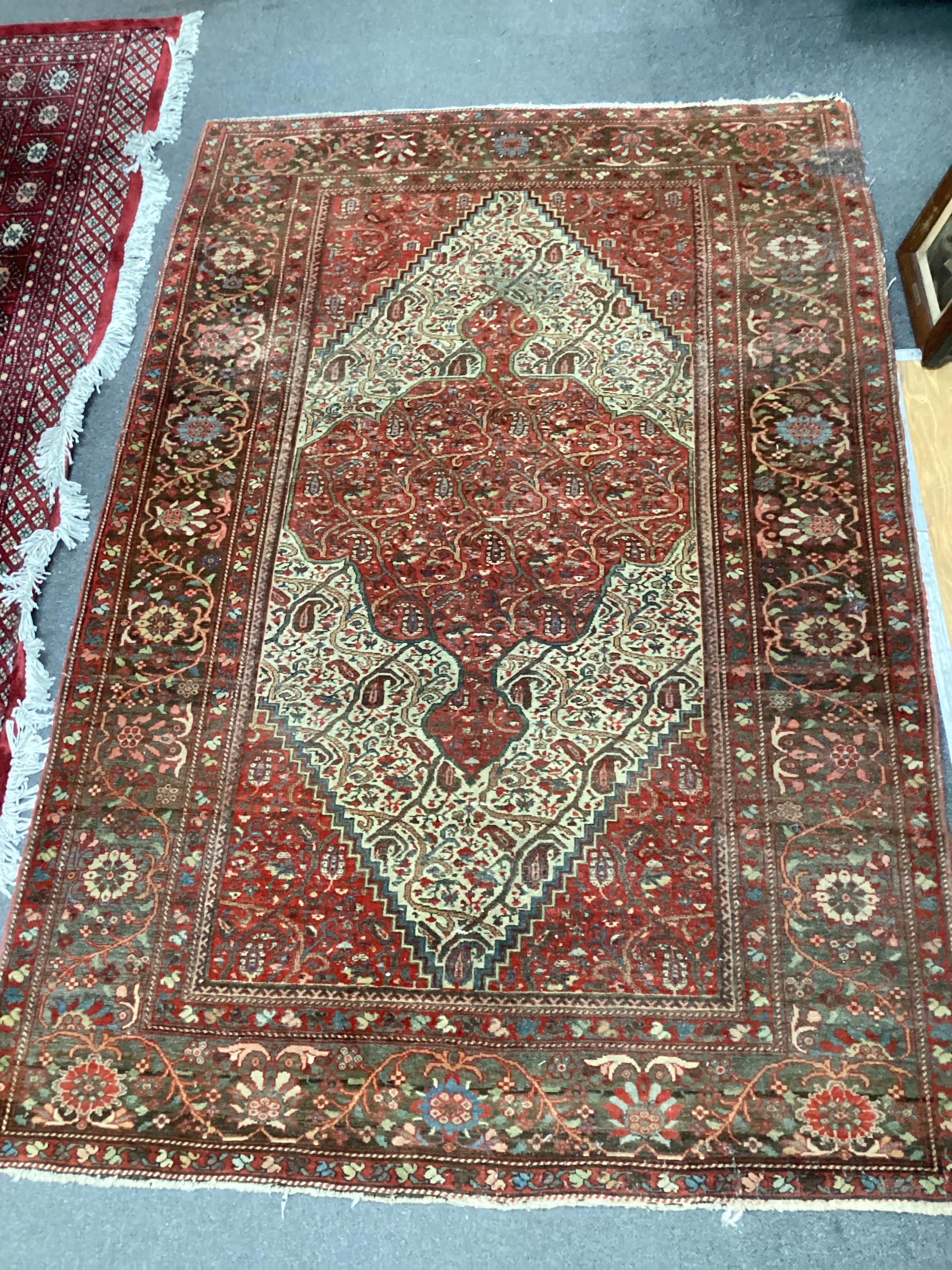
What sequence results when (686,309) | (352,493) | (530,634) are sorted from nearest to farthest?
(530,634), (352,493), (686,309)

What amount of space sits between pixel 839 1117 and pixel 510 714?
0.84m

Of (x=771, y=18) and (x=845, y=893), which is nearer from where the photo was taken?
(x=845, y=893)

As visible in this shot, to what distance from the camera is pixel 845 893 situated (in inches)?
69.6

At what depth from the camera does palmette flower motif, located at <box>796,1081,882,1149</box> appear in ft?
5.28

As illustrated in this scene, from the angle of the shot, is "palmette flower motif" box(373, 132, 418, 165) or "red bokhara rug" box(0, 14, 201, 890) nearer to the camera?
"red bokhara rug" box(0, 14, 201, 890)

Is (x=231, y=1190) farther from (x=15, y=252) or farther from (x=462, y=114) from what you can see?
(x=462, y=114)

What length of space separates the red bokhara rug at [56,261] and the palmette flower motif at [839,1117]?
1400 mm

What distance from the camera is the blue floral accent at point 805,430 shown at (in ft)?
7.09

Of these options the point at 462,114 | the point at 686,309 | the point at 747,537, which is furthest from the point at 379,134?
the point at 747,537

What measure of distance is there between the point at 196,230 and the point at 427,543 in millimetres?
1056

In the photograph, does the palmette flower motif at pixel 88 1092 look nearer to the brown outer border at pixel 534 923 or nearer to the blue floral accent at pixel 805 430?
Answer: the brown outer border at pixel 534 923

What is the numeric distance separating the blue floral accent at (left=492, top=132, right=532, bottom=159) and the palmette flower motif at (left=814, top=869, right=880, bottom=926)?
1.84 meters

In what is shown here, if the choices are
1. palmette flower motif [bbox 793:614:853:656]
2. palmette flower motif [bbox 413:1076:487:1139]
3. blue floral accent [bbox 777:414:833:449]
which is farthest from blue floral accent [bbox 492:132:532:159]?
palmette flower motif [bbox 413:1076:487:1139]

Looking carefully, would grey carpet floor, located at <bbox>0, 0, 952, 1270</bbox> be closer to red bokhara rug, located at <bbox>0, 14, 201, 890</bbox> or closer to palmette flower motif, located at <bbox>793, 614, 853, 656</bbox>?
red bokhara rug, located at <bbox>0, 14, 201, 890</bbox>
